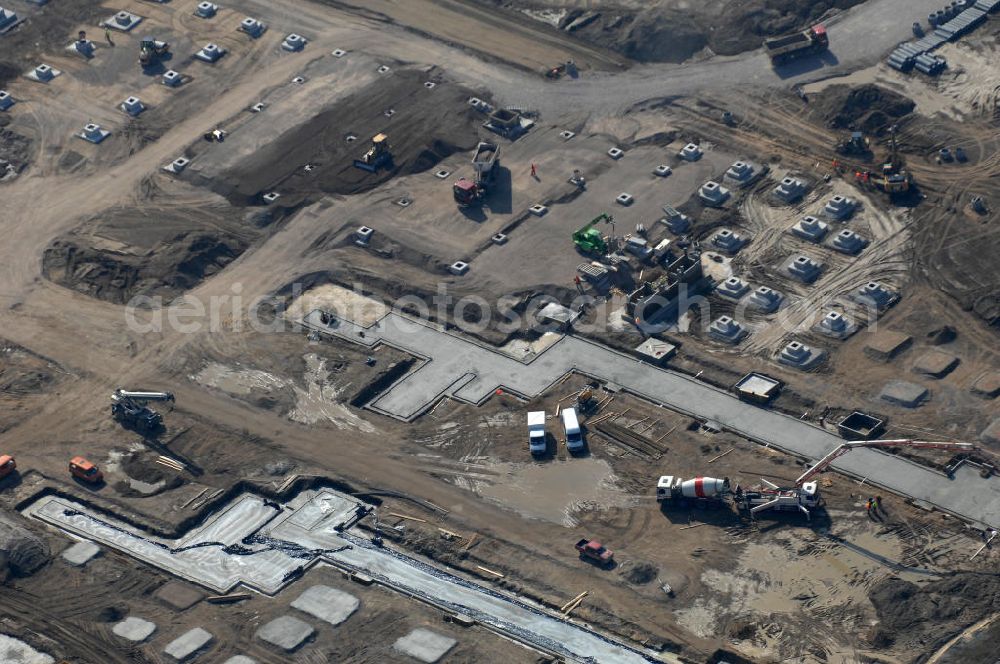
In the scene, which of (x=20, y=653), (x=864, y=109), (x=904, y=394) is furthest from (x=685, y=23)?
(x=20, y=653)

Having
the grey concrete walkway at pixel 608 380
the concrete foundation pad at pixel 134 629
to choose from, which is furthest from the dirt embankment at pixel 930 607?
the concrete foundation pad at pixel 134 629

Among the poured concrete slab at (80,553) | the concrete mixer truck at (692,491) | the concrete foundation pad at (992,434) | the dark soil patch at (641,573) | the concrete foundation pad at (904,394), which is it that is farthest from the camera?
the concrete foundation pad at (904,394)

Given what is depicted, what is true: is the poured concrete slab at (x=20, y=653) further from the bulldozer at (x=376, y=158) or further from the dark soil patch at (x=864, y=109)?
the dark soil patch at (x=864, y=109)

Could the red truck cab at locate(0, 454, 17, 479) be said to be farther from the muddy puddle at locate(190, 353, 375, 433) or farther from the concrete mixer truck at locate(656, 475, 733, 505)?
the concrete mixer truck at locate(656, 475, 733, 505)

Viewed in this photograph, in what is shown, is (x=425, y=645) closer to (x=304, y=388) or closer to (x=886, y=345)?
(x=304, y=388)

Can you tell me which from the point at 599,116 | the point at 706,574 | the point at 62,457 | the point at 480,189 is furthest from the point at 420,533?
the point at 599,116

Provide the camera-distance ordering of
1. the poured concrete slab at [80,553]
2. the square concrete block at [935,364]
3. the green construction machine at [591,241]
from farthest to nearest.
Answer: the green construction machine at [591,241] < the square concrete block at [935,364] < the poured concrete slab at [80,553]

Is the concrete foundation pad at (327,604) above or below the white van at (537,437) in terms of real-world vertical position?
below

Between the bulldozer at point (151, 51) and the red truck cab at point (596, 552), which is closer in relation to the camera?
the red truck cab at point (596, 552)
